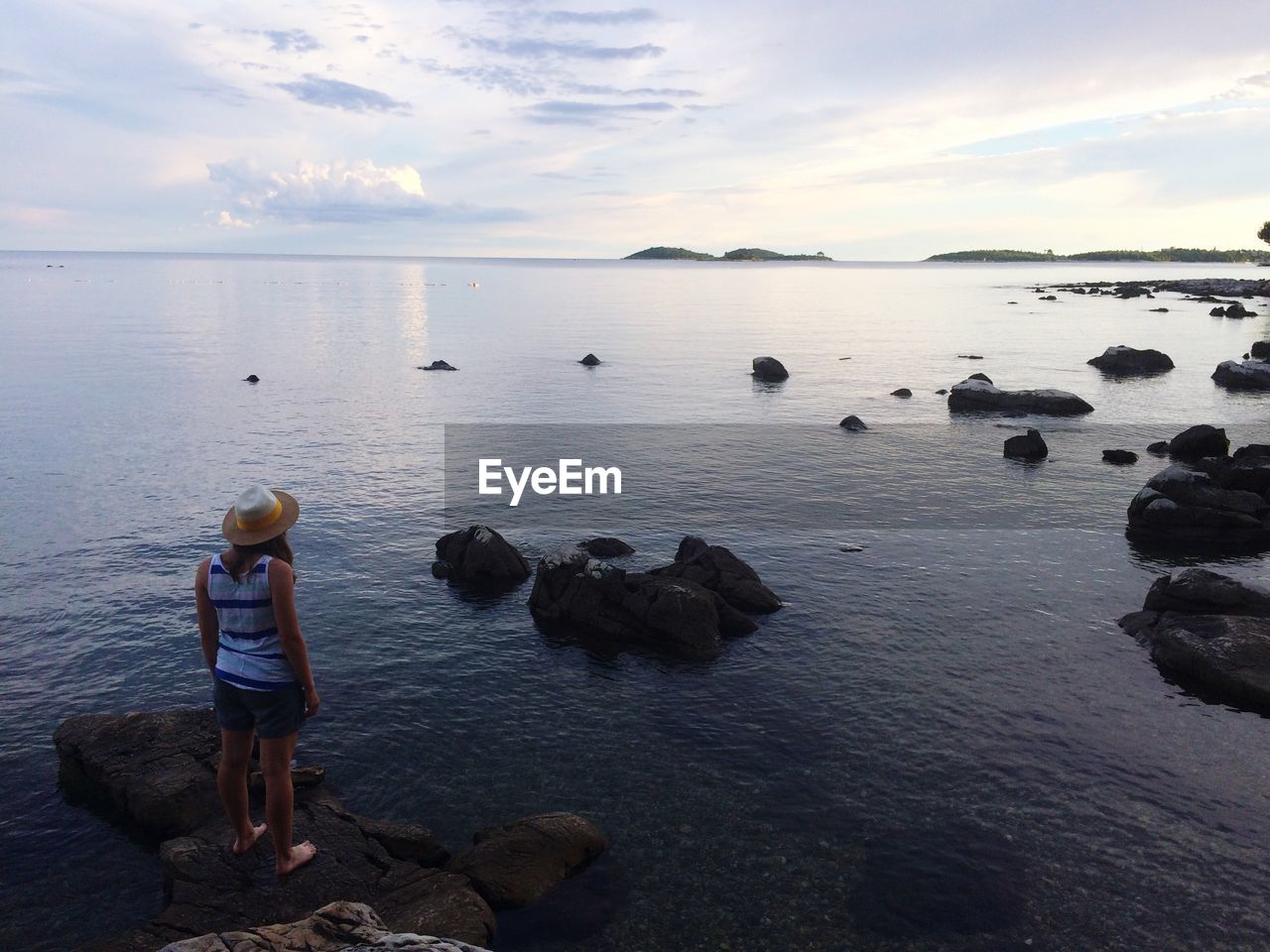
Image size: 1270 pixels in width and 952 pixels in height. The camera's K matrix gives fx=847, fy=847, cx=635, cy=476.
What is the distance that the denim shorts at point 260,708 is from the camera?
11734mm

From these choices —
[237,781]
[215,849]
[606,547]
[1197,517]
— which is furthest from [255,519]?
[1197,517]

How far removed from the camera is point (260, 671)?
455 inches

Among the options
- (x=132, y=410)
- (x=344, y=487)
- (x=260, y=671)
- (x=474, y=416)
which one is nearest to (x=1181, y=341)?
(x=474, y=416)

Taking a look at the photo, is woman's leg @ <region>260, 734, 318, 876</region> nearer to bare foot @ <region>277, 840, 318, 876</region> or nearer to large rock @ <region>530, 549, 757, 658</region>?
bare foot @ <region>277, 840, 318, 876</region>

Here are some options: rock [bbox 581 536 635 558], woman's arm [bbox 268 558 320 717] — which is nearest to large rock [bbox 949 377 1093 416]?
rock [bbox 581 536 635 558]

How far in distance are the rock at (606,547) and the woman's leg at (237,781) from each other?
1912cm

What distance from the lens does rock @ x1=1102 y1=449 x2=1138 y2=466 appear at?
48.1 m

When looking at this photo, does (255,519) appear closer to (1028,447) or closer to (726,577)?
(726,577)

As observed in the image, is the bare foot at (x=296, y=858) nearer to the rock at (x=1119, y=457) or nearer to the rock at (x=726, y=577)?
the rock at (x=726, y=577)

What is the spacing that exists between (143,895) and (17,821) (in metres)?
4.01

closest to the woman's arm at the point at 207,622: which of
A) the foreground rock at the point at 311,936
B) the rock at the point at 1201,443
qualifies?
the foreground rock at the point at 311,936

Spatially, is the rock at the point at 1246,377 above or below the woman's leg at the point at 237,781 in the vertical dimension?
above

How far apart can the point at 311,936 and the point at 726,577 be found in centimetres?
1888

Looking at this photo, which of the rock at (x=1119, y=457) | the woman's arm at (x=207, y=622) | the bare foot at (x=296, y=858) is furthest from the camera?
the rock at (x=1119, y=457)
